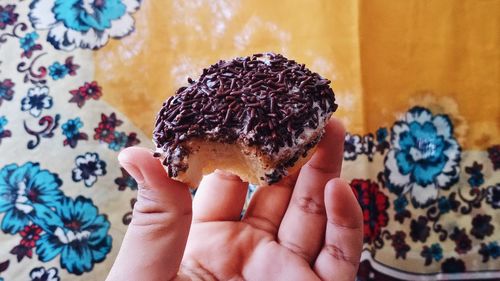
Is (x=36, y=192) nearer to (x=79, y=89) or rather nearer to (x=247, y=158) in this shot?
(x=79, y=89)

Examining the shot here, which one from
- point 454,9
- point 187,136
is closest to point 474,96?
point 454,9

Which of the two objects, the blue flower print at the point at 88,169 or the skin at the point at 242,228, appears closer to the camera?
the skin at the point at 242,228

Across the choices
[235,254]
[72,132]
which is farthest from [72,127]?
[235,254]

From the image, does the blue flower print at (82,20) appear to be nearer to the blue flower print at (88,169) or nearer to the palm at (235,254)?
the blue flower print at (88,169)

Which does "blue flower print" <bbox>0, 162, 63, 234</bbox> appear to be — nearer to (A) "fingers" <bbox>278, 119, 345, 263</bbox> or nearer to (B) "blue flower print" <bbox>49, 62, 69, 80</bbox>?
(B) "blue flower print" <bbox>49, 62, 69, 80</bbox>

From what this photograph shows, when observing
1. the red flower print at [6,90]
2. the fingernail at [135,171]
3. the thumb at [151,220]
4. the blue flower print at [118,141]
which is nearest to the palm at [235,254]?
the thumb at [151,220]

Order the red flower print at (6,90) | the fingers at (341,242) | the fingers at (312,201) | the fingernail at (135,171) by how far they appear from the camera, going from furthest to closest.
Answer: the red flower print at (6,90)
the fingers at (312,201)
the fingers at (341,242)
the fingernail at (135,171)
